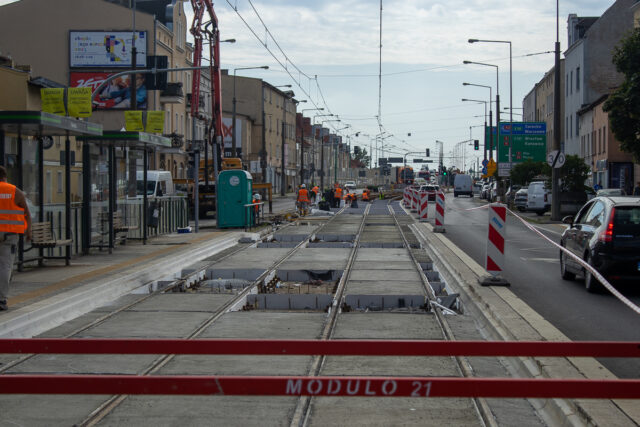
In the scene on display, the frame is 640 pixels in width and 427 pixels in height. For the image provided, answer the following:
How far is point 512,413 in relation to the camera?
6352 mm

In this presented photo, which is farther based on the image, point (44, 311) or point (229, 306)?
point (229, 306)

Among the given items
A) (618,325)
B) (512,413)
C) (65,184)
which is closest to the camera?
(512,413)

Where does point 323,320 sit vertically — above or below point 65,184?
below

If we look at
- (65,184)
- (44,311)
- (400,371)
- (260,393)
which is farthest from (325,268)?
(260,393)

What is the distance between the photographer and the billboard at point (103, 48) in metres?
57.6

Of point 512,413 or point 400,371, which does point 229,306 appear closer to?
point 400,371

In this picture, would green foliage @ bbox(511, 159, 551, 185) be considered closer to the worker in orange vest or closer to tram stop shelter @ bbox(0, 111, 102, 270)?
tram stop shelter @ bbox(0, 111, 102, 270)

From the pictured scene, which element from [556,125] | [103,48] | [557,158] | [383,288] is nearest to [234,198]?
[557,158]

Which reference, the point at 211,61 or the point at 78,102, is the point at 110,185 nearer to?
the point at 78,102

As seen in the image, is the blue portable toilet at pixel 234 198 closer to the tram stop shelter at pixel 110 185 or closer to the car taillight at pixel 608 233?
the tram stop shelter at pixel 110 185

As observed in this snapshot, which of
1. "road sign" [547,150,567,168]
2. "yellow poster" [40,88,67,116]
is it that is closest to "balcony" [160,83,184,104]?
"road sign" [547,150,567,168]

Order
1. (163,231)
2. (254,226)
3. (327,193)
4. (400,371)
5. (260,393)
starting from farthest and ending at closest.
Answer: (327,193)
(254,226)
(163,231)
(400,371)
(260,393)

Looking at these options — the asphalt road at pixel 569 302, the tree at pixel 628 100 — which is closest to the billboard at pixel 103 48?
the tree at pixel 628 100

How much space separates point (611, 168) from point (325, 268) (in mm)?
39821
